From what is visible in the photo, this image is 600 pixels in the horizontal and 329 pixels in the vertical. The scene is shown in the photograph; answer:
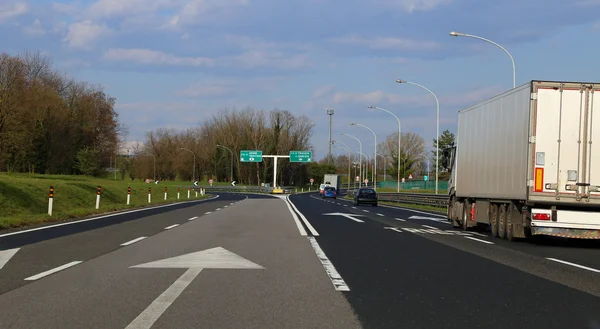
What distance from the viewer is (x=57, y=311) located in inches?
252

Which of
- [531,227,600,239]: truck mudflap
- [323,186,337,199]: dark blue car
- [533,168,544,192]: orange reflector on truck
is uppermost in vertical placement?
[533,168,544,192]: orange reflector on truck

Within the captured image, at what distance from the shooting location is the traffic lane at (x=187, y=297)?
6.03 meters

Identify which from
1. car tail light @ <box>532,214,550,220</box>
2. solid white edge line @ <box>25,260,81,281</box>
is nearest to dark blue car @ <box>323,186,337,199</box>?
car tail light @ <box>532,214,550,220</box>

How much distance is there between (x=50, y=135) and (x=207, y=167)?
59.9 m

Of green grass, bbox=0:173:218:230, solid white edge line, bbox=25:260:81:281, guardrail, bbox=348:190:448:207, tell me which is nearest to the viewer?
solid white edge line, bbox=25:260:81:281

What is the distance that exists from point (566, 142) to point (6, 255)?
1229cm

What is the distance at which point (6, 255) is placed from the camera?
10945 mm

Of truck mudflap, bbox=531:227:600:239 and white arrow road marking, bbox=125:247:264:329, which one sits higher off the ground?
truck mudflap, bbox=531:227:600:239

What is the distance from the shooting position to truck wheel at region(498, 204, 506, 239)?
663 inches

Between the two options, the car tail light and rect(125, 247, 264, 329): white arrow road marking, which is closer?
rect(125, 247, 264, 329): white arrow road marking

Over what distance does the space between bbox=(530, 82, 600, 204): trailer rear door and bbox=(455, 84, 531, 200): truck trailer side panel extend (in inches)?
12.0

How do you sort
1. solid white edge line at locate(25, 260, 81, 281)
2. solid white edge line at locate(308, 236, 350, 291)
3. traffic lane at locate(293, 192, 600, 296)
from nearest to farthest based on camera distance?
1. solid white edge line at locate(308, 236, 350, 291)
2. solid white edge line at locate(25, 260, 81, 281)
3. traffic lane at locate(293, 192, 600, 296)

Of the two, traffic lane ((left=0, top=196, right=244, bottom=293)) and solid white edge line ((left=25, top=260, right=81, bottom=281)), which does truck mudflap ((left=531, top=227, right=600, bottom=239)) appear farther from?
solid white edge line ((left=25, top=260, right=81, bottom=281))

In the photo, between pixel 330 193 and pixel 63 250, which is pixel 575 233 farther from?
pixel 330 193
